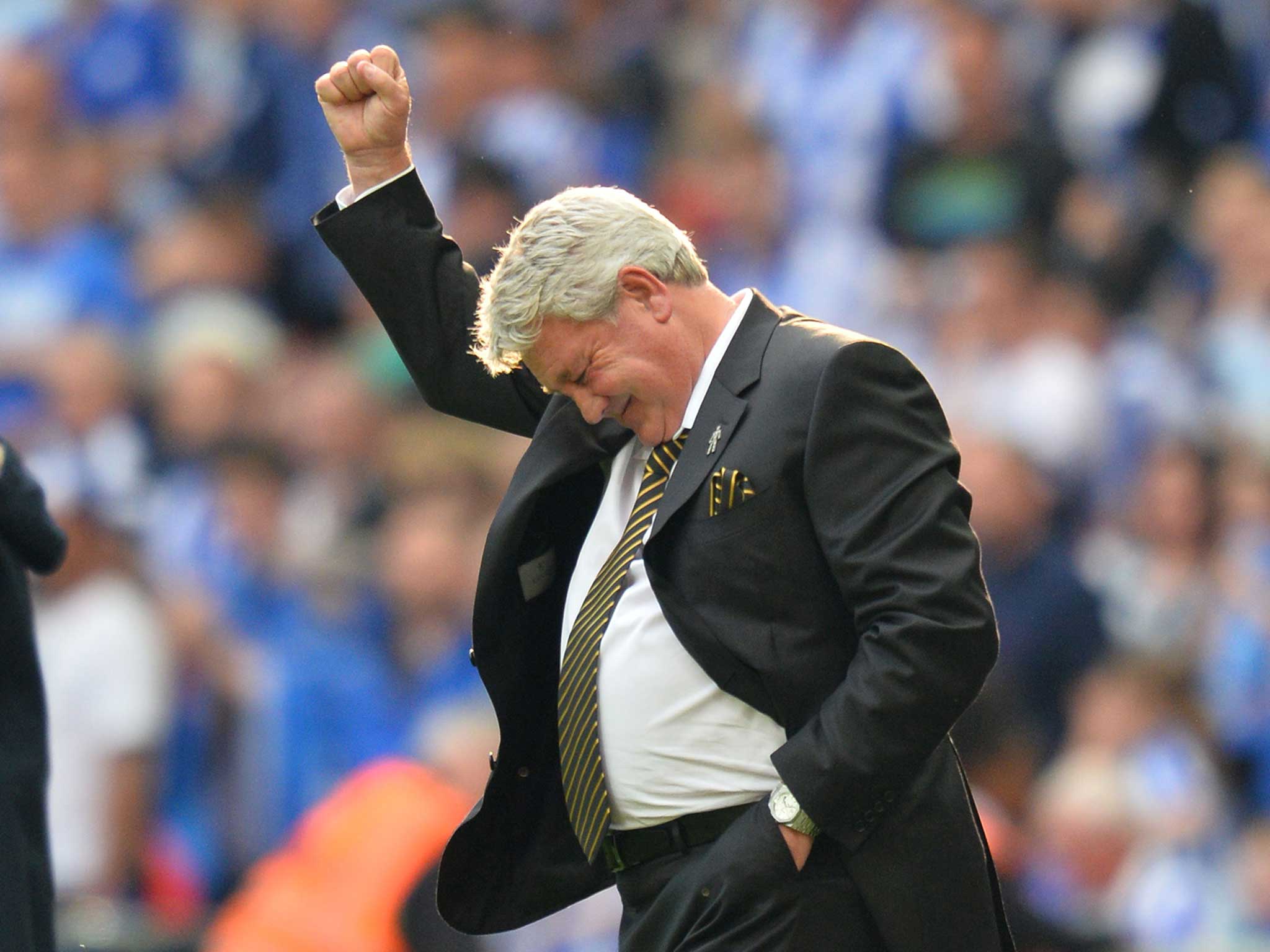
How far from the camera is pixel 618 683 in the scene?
117 inches

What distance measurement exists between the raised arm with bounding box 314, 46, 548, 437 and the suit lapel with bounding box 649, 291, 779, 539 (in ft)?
1.66

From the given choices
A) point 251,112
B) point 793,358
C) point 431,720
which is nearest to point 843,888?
point 793,358

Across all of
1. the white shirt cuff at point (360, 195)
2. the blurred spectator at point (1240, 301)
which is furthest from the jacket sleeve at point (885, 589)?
the blurred spectator at point (1240, 301)

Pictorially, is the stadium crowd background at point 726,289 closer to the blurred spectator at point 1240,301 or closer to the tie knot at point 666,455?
the blurred spectator at point 1240,301

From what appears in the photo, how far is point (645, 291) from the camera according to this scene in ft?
9.71

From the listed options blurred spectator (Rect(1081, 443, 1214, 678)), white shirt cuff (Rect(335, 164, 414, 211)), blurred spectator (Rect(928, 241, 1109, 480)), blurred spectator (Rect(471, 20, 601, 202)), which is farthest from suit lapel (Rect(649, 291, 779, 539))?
blurred spectator (Rect(471, 20, 601, 202))

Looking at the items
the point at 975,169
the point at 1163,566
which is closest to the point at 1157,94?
the point at 975,169

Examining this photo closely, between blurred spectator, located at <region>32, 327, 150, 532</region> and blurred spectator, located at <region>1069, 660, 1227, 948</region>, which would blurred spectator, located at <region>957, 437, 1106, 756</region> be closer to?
blurred spectator, located at <region>1069, 660, 1227, 948</region>

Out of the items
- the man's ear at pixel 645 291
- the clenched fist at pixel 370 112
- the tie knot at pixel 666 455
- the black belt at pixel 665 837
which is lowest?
the black belt at pixel 665 837

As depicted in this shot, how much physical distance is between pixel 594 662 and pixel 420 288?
700 millimetres

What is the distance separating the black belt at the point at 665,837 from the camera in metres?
2.93

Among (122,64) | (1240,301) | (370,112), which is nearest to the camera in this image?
(370,112)

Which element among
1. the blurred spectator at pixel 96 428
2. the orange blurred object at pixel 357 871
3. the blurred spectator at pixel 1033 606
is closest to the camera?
the orange blurred object at pixel 357 871

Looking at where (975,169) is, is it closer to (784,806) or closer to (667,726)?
(667,726)
